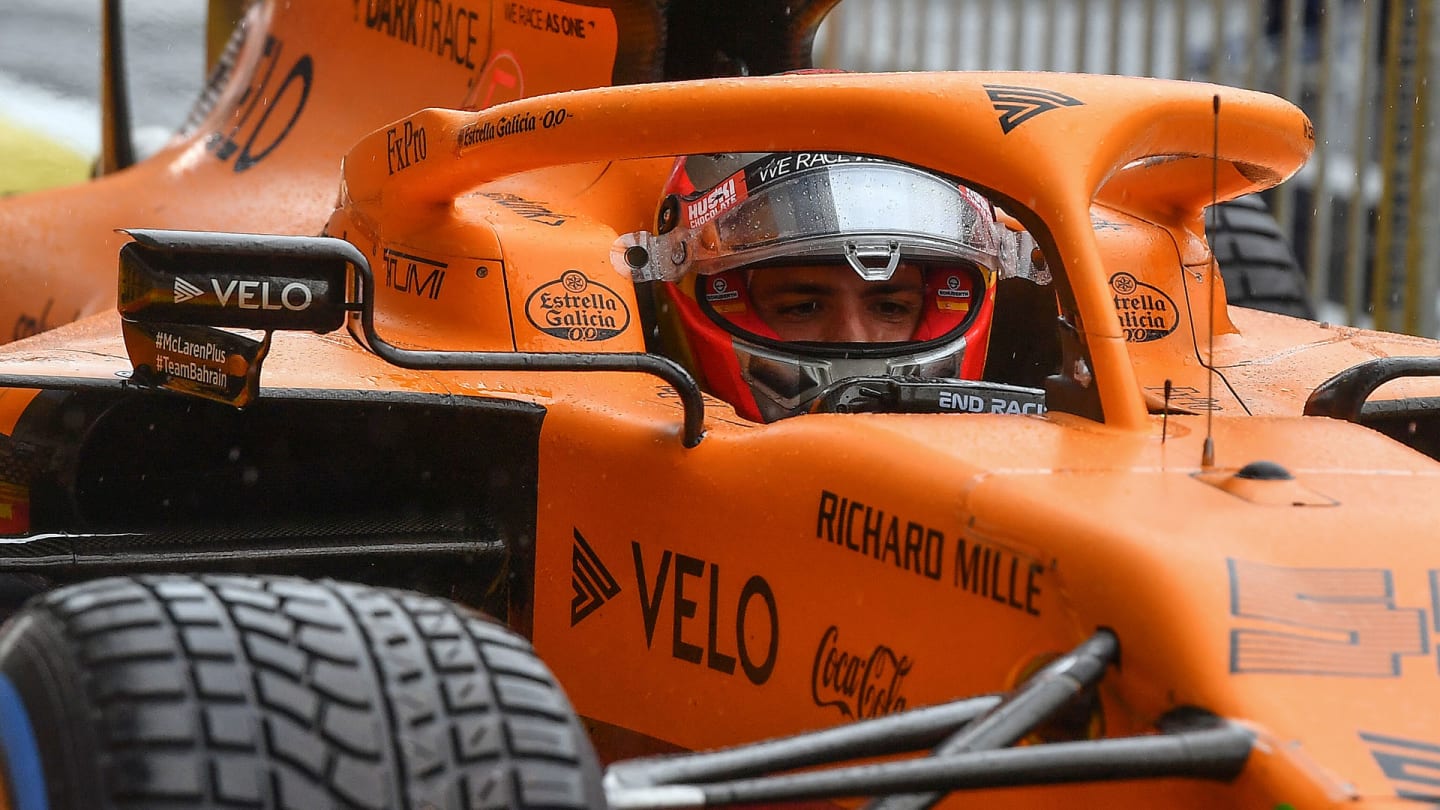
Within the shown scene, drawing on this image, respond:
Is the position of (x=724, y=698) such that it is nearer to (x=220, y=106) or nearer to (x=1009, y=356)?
(x=1009, y=356)

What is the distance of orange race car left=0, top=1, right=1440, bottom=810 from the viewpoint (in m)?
1.69

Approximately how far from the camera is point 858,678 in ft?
7.28

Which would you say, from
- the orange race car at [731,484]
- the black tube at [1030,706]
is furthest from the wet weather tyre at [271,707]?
the black tube at [1030,706]

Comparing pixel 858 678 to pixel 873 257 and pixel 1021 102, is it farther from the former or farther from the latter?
pixel 873 257

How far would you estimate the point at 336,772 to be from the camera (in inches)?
64.6

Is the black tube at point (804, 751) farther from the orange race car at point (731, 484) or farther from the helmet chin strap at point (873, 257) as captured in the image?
the helmet chin strap at point (873, 257)

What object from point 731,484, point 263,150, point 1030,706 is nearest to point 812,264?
point 731,484

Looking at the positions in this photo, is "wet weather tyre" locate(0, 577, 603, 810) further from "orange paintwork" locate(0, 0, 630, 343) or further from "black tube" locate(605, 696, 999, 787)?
"orange paintwork" locate(0, 0, 630, 343)

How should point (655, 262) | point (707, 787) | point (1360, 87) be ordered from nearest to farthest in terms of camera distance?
point (707, 787), point (655, 262), point (1360, 87)

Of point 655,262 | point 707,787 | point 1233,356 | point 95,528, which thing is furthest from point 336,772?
point 1233,356

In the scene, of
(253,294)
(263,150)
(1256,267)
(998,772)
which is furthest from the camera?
(1256,267)

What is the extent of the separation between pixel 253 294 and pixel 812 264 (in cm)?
114

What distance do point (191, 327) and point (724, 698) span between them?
2.94 ft

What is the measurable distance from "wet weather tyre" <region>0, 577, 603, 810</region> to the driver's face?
1464 mm
